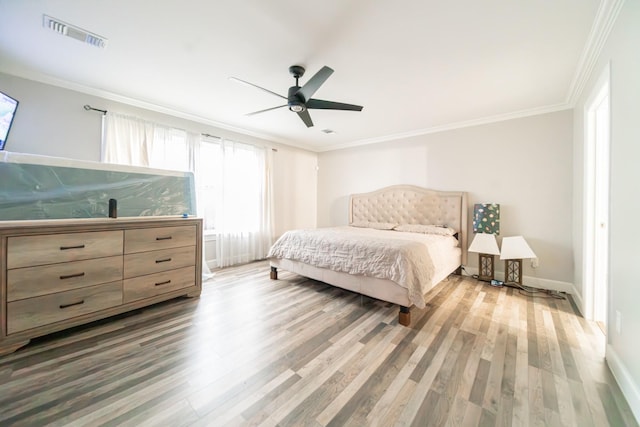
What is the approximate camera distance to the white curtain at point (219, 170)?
10.8ft

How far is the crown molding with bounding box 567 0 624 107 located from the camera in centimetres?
166

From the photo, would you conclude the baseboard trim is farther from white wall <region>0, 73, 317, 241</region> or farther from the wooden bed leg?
white wall <region>0, 73, 317, 241</region>

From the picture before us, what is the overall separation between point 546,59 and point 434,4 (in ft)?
5.15

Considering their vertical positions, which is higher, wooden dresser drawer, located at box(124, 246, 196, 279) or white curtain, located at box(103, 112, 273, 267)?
white curtain, located at box(103, 112, 273, 267)

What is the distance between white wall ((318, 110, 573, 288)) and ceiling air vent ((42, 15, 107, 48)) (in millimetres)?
4454

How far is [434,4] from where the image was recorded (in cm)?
167

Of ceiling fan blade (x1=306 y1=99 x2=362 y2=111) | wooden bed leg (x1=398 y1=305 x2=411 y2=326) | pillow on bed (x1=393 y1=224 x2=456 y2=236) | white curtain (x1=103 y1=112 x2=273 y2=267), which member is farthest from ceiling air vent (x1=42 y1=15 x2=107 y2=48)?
pillow on bed (x1=393 y1=224 x2=456 y2=236)

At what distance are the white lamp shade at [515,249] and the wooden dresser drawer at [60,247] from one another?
4767 millimetres

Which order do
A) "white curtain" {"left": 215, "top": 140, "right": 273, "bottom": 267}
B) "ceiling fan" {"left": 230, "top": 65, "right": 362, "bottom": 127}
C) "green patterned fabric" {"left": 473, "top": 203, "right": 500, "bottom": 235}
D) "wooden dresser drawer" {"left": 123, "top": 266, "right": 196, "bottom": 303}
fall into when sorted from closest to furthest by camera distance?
"ceiling fan" {"left": 230, "top": 65, "right": 362, "bottom": 127}, "wooden dresser drawer" {"left": 123, "top": 266, "right": 196, "bottom": 303}, "green patterned fabric" {"left": 473, "top": 203, "right": 500, "bottom": 235}, "white curtain" {"left": 215, "top": 140, "right": 273, "bottom": 267}

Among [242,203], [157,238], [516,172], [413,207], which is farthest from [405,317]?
[242,203]

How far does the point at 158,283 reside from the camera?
2666mm

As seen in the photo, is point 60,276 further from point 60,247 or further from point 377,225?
point 377,225

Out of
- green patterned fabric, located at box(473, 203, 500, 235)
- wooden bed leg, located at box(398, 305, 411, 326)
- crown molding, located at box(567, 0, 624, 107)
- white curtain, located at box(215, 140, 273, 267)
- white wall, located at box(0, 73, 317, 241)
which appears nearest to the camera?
crown molding, located at box(567, 0, 624, 107)

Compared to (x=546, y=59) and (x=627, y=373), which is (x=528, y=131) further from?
(x=627, y=373)
